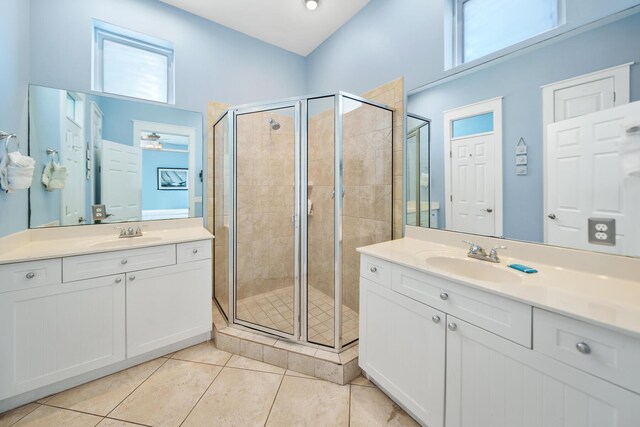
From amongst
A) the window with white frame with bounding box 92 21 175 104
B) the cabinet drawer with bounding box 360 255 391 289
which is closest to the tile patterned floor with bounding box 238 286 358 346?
the cabinet drawer with bounding box 360 255 391 289

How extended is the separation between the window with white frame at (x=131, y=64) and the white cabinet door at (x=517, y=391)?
2864 millimetres

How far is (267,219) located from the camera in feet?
7.91

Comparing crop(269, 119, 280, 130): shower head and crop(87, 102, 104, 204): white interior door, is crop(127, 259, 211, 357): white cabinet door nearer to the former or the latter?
crop(87, 102, 104, 204): white interior door

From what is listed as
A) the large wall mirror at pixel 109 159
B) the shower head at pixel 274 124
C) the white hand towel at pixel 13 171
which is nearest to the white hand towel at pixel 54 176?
the large wall mirror at pixel 109 159

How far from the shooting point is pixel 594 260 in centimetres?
106

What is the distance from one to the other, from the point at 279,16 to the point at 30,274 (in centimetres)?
273

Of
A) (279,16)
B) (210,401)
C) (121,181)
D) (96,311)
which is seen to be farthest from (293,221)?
(279,16)

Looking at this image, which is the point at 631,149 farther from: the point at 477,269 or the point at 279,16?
the point at 279,16

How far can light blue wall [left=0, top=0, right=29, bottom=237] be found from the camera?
143 centimetres

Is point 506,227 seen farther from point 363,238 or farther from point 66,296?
point 66,296

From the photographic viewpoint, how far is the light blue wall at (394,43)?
117 centimetres

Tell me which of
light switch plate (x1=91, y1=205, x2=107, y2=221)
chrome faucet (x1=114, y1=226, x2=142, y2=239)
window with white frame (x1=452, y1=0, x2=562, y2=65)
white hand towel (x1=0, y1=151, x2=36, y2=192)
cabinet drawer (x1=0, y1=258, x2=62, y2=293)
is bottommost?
→ cabinet drawer (x1=0, y1=258, x2=62, y2=293)

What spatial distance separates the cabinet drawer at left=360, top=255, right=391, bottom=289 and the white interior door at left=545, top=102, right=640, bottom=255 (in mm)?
789

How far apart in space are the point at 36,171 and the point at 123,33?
4.42 feet
